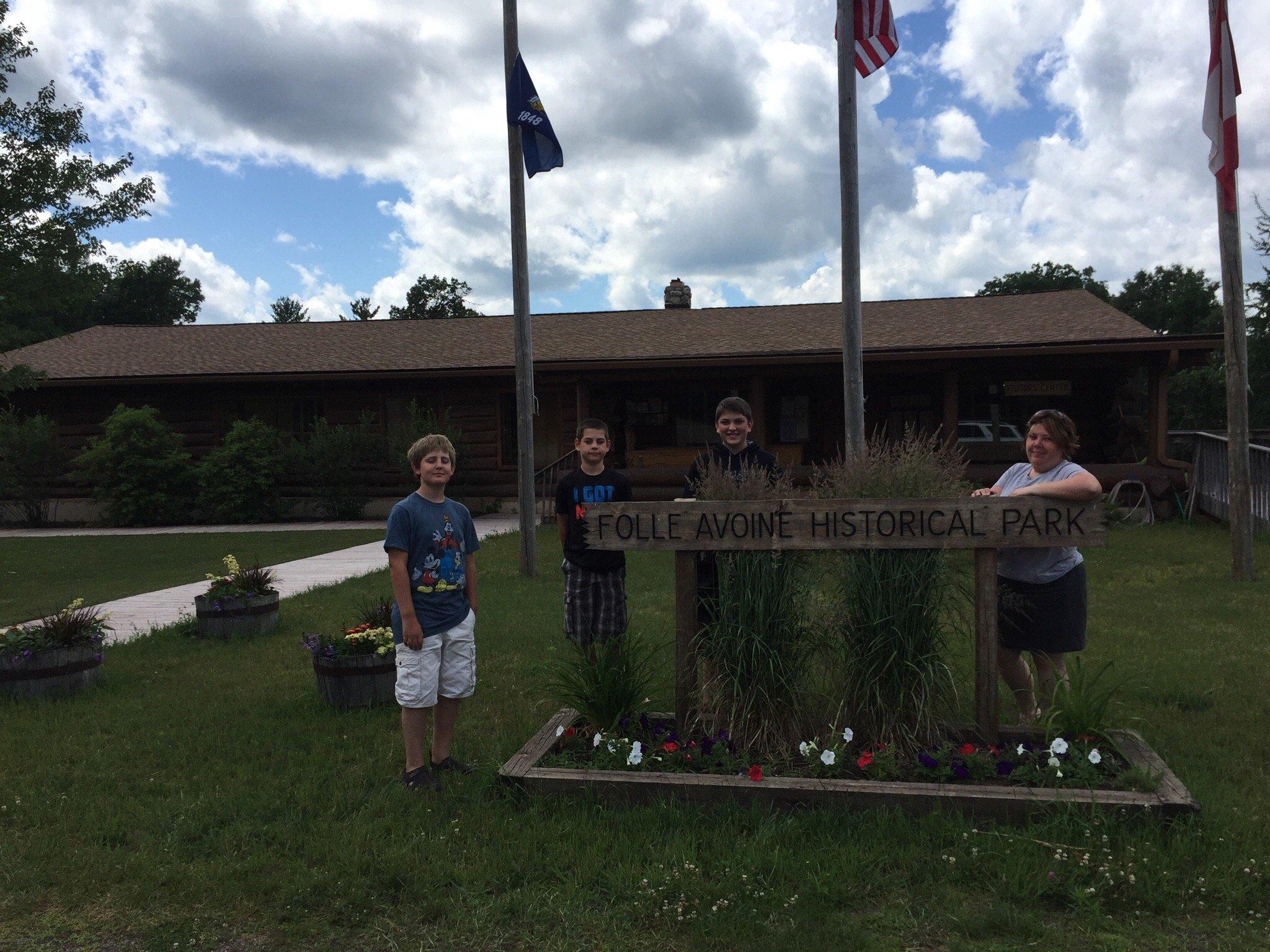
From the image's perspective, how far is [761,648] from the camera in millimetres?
3744

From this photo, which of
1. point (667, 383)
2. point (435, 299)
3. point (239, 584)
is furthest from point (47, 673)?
point (435, 299)

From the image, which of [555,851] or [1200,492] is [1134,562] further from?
[555,851]

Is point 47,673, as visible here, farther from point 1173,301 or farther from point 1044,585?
point 1173,301

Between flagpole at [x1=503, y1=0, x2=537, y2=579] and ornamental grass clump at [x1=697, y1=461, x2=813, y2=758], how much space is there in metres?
6.33

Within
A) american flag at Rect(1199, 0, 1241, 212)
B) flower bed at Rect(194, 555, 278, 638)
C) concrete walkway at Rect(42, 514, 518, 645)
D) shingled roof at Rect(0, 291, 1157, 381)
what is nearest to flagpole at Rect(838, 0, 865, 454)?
american flag at Rect(1199, 0, 1241, 212)

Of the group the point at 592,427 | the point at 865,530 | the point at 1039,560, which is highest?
the point at 592,427

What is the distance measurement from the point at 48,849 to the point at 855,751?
311cm

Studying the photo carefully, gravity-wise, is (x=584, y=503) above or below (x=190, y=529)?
above

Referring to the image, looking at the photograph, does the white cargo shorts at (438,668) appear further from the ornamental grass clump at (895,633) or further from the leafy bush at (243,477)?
the leafy bush at (243,477)

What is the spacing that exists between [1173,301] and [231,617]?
5307 cm

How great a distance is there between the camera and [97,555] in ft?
44.4

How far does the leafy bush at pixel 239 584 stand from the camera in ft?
24.0

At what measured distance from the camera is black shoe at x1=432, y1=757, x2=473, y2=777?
398 centimetres

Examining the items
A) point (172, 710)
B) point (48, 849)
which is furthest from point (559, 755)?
point (172, 710)
